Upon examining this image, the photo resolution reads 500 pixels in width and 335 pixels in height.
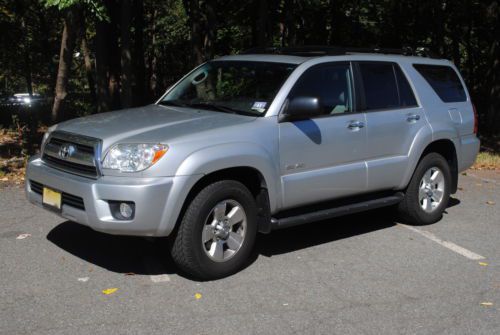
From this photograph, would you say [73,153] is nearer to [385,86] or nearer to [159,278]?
[159,278]

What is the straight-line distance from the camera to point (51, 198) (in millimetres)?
5188

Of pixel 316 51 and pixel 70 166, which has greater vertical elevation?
pixel 316 51

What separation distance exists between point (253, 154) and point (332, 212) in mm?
1133

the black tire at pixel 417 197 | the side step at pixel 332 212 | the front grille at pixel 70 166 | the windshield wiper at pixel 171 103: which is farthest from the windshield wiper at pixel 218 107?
the black tire at pixel 417 197

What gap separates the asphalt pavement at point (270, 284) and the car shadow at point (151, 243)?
1 cm

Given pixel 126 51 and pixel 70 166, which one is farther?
pixel 126 51

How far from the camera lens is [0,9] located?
709 inches

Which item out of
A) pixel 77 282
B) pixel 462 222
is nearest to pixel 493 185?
pixel 462 222

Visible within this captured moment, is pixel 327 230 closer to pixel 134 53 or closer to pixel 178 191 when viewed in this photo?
pixel 178 191

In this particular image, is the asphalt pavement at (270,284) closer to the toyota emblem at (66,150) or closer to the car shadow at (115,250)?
the car shadow at (115,250)

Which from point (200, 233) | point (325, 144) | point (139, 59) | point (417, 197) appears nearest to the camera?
point (200, 233)

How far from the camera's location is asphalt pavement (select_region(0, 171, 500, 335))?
4.37 metres

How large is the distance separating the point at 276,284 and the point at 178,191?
1136 millimetres

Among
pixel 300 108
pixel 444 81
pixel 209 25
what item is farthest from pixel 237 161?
pixel 209 25
